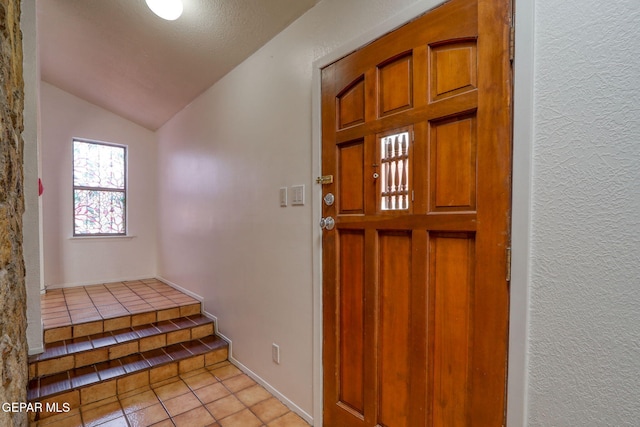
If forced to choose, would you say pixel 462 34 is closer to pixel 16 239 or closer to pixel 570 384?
pixel 570 384

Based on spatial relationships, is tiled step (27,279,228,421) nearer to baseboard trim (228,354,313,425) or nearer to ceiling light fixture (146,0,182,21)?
baseboard trim (228,354,313,425)

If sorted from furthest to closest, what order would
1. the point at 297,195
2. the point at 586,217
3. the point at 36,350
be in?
the point at 36,350 < the point at 297,195 < the point at 586,217

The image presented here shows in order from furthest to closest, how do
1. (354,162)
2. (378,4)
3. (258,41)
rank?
(258,41) → (354,162) → (378,4)

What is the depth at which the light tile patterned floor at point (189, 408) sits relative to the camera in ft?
5.63

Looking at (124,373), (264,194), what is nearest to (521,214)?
(264,194)

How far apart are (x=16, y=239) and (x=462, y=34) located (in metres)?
1.77

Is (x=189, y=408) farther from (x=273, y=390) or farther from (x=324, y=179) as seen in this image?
(x=324, y=179)

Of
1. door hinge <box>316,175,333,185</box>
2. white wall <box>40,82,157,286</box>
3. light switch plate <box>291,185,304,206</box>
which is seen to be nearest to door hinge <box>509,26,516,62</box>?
door hinge <box>316,175,333,185</box>

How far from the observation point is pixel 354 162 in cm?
142

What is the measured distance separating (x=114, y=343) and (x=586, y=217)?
Result: 2875mm

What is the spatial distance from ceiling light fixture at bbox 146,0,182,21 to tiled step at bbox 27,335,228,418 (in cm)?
239

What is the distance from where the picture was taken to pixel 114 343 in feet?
7.40

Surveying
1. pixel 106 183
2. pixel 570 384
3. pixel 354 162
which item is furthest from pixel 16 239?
pixel 106 183

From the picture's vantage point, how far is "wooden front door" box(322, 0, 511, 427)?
3.10ft
